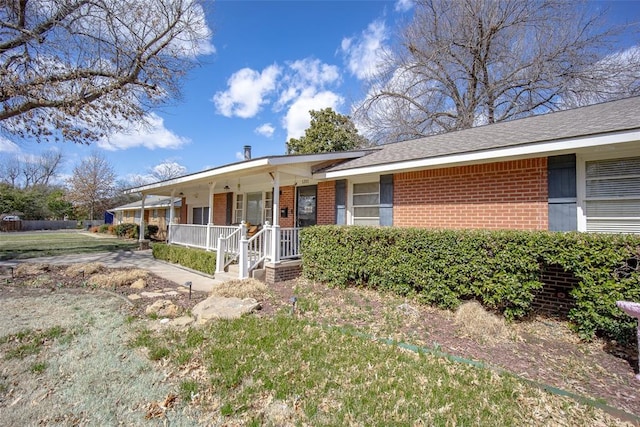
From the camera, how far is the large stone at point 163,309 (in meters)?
5.40

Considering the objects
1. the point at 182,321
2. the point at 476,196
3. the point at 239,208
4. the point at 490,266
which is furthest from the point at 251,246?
the point at 490,266

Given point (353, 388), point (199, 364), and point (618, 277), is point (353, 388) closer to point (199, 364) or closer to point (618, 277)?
point (199, 364)

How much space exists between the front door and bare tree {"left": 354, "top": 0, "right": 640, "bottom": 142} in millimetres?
11699

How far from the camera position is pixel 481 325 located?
174 inches

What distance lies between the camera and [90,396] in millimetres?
3119

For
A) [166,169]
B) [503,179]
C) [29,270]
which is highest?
[166,169]

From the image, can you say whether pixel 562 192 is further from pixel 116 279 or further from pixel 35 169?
pixel 35 169

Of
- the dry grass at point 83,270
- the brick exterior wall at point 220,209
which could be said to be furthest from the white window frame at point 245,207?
the dry grass at point 83,270

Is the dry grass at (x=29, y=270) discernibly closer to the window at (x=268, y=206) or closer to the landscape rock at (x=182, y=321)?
the landscape rock at (x=182, y=321)

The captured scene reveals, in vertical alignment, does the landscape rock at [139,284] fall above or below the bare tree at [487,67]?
below

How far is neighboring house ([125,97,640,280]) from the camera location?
16.2 feet

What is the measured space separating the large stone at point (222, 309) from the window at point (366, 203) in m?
3.95

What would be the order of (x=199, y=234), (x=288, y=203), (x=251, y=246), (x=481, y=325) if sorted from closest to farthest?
1. (x=481, y=325)
2. (x=251, y=246)
3. (x=288, y=203)
4. (x=199, y=234)

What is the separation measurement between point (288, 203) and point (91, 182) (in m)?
37.1
